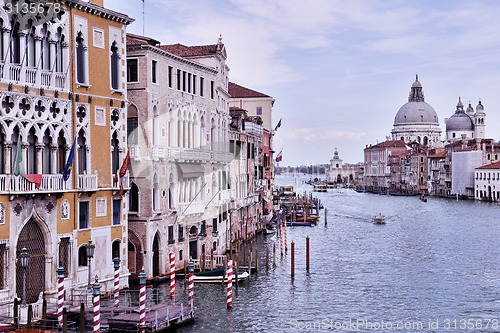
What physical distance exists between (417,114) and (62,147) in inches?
5289

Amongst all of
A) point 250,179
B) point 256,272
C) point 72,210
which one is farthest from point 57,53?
point 250,179

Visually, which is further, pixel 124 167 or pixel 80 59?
pixel 124 167

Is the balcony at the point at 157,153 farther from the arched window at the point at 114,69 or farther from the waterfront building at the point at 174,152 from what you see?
the arched window at the point at 114,69

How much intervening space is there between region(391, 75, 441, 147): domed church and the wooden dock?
131 meters

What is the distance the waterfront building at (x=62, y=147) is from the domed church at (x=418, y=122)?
130078 mm

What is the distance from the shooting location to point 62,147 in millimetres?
17531

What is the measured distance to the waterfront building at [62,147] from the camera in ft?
52.7

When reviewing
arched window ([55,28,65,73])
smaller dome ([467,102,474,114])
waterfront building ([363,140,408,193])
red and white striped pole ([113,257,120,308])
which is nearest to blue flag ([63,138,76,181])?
arched window ([55,28,65,73])

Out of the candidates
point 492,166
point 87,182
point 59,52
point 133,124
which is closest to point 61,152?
point 87,182

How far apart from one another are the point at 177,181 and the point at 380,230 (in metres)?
24.5

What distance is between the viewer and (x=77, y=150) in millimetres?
18047

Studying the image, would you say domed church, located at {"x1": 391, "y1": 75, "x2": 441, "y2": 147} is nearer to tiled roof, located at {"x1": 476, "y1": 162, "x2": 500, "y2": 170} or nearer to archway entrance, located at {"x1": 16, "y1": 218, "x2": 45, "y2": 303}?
tiled roof, located at {"x1": 476, "y1": 162, "x2": 500, "y2": 170}

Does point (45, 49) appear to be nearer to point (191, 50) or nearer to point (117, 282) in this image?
point (117, 282)

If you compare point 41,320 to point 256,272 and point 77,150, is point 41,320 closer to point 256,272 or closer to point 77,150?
point 77,150
